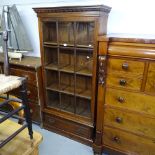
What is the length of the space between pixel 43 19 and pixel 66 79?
842 millimetres

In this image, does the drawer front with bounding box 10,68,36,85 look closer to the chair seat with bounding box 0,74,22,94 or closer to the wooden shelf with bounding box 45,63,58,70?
the wooden shelf with bounding box 45,63,58,70

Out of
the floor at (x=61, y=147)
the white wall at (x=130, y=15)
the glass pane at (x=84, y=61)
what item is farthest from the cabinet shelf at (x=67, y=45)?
the floor at (x=61, y=147)

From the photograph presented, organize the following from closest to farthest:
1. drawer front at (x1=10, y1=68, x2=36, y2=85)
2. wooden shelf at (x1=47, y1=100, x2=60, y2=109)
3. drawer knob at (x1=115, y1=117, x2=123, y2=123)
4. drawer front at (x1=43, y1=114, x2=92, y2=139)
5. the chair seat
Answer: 1. the chair seat
2. drawer knob at (x1=115, y1=117, x2=123, y2=123)
3. drawer front at (x1=43, y1=114, x2=92, y2=139)
4. drawer front at (x1=10, y1=68, x2=36, y2=85)
5. wooden shelf at (x1=47, y1=100, x2=60, y2=109)

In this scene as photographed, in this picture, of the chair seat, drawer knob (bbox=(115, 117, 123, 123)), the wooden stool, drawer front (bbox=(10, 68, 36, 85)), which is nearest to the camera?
the chair seat

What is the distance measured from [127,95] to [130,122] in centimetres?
28

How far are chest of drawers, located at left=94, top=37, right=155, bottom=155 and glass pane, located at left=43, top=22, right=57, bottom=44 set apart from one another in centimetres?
77

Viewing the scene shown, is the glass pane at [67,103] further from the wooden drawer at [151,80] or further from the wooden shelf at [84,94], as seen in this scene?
the wooden drawer at [151,80]

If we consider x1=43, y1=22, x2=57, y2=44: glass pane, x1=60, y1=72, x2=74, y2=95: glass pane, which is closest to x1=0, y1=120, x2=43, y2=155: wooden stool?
x1=60, y1=72, x2=74, y2=95: glass pane

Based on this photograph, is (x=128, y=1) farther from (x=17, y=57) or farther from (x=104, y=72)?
(x=17, y=57)

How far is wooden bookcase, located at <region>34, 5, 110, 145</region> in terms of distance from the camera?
1.72 m

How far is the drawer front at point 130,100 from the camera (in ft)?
4.69

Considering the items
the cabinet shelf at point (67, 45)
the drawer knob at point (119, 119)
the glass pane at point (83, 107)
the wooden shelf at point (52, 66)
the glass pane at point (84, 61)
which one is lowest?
the glass pane at point (83, 107)

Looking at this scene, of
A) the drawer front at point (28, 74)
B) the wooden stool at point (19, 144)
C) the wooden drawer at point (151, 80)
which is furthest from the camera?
the drawer front at point (28, 74)

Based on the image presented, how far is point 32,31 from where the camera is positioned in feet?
7.93
